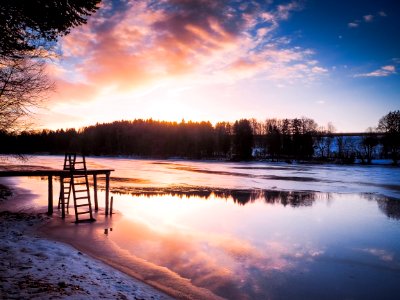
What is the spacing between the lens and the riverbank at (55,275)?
6.36 m

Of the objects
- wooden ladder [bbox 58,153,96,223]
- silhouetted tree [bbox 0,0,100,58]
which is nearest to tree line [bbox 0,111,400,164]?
wooden ladder [bbox 58,153,96,223]

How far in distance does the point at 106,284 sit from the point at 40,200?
58.5ft

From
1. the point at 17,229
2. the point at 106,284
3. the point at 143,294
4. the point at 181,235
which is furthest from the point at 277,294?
the point at 17,229

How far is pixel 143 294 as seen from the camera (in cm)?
764

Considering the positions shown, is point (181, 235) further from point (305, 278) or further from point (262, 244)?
point (305, 278)

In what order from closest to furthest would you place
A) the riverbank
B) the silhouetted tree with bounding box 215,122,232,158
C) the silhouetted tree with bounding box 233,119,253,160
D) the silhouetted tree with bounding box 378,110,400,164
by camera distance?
1. the riverbank
2. the silhouetted tree with bounding box 378,110,400,164
3. the silhouetted tree with bounding box 233,119,253,160
4. the silhouetted tree with bounding box 215,122,232,158

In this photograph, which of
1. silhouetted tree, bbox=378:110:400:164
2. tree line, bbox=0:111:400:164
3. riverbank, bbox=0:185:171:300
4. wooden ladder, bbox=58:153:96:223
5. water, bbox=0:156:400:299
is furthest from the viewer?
tree line, bbox=0:111:400:164

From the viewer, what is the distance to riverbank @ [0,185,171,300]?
20.9 ft

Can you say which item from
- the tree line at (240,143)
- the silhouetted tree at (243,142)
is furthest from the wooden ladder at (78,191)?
the silhouetted tree at (243,142)

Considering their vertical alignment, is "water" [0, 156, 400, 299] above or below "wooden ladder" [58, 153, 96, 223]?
below

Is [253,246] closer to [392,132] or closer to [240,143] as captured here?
[392,132]

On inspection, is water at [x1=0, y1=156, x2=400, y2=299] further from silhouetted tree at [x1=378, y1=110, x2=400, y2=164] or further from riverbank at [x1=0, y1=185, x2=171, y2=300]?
silhouetted tree at [x1=378, y1=110, x2=400, y2=164]

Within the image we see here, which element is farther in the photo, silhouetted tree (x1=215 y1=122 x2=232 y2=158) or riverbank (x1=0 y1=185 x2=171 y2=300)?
silhouetted tree (x1=215 y1=122 x2=232 y2=158)

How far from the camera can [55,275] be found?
24.7ft
